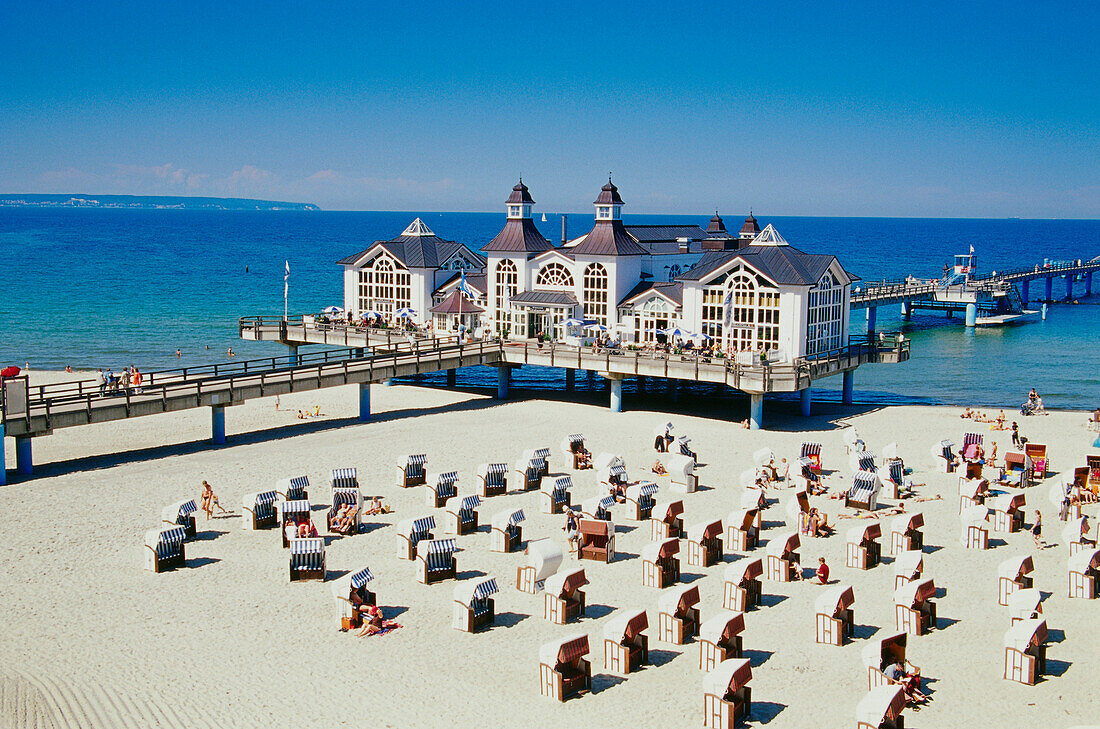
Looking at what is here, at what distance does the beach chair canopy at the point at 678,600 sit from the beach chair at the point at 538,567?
9.23 ft

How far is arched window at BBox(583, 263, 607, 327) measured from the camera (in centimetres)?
4341

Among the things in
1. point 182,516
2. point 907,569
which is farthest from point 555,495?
point 907,569

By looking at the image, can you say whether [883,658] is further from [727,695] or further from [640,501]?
[640,501]

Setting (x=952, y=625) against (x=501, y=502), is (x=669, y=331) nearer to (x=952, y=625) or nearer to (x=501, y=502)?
(x=501, y=502)

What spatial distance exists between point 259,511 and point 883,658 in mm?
14144

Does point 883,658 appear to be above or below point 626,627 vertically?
below

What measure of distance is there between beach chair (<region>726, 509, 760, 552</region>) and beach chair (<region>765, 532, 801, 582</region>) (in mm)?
1748

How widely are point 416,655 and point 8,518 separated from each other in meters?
12.6

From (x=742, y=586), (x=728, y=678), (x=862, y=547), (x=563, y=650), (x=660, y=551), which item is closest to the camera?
(x=728, y=678)

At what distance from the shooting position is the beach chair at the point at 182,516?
74.9ft

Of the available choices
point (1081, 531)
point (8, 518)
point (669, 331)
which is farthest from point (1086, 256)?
point (8, 518)

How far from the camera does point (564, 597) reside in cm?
1872

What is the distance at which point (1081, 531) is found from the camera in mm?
22312

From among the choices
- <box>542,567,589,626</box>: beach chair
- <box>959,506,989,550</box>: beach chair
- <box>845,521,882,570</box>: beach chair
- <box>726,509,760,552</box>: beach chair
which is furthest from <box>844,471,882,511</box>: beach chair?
<box>542,567,589,626</box>: beach chair
